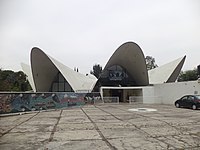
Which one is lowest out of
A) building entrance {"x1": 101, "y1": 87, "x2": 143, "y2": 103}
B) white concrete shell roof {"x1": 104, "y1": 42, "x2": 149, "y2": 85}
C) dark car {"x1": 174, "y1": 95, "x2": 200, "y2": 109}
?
dark car {"x1": 174, "y1": 95, "x2": 200, "y2": 109}

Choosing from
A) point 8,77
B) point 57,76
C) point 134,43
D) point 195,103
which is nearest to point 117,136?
point 195,103

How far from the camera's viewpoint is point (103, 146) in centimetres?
555

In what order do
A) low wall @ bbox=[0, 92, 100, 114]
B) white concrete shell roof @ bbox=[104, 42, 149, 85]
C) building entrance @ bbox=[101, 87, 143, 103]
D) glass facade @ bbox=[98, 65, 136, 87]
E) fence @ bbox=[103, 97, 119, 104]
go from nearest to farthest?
low wall @ bbox=[0, 92, 100, 114] → fence @ bbox=[103, 97, 119, 104] → building entrance @ bbox=[101, 87, 143, 103] → white concrete shell roof @ bbox=[104, 42, 149, 85] → glass facade @ bbox=[98, 65, 136, 87]

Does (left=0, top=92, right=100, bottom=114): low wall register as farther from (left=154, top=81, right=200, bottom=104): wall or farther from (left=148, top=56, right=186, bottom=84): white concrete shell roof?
(left=148, top=56, right=186, bottom=84): white concrete shell roof

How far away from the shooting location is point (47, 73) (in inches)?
1545

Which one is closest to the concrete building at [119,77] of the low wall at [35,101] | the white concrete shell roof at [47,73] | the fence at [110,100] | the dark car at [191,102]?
the white concrete shell roof at [47,73]

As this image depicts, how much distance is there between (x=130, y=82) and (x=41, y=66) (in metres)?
17.6

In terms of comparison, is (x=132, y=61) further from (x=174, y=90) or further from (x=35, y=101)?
(x=35, y=101)

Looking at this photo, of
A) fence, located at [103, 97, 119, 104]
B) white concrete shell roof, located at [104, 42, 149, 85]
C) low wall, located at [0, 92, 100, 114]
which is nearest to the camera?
low wall, located at [0, 92, 100, 114]

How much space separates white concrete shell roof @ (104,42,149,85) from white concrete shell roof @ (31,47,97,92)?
20.3 ft

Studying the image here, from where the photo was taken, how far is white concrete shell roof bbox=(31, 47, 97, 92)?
3441cm

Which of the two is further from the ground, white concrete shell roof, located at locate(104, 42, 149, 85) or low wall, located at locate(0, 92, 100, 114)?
white concrete shell roof, located at locate(104, 42, 149, 85)

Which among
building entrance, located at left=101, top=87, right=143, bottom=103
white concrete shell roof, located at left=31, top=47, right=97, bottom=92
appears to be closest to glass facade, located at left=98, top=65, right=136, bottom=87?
white concrete shell roof, located at left=31, top=47, right=97, bottom=92

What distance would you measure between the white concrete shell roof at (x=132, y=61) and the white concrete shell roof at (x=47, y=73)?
244 inches
